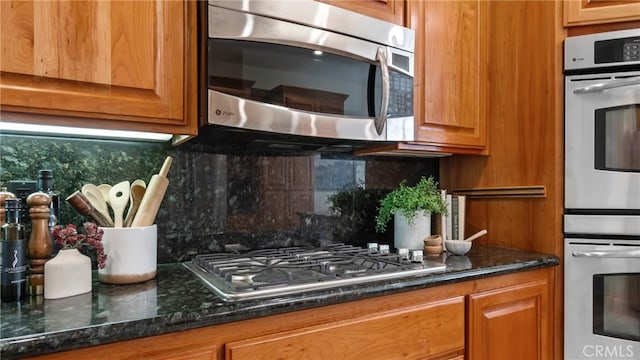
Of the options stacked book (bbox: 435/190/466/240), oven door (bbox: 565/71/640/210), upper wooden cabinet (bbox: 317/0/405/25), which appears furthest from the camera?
stacked book (bbox: 435/190/466/240)

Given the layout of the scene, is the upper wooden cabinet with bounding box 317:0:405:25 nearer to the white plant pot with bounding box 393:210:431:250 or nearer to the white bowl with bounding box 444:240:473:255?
the white plant pot with bounding box 393:210:431:250

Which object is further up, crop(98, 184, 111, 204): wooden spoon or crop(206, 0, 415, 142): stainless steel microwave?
crop(206, 0, 415, 142): stainless steel microwave

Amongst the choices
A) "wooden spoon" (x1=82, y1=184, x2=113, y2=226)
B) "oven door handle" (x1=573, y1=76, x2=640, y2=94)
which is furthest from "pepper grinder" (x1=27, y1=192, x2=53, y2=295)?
"oven door handle" (x1=573, y1=76, x2=640, y2=94)

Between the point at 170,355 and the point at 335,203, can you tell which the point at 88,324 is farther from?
the point at 335,203

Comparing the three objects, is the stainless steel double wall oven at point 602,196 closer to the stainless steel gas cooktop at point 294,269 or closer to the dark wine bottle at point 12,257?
the stainless steel gas cooktop at point 294,269

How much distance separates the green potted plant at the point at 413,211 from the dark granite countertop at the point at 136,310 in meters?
0.47

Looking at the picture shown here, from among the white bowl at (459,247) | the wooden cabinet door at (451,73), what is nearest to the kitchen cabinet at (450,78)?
the wooden cabinet door at (451,73)

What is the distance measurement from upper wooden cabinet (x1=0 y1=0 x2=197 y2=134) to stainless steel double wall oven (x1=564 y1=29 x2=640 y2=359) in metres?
1.43

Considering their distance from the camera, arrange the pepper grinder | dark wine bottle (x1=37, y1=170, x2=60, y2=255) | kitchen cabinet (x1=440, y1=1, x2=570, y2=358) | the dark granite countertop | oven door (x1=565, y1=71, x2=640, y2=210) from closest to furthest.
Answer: the dark granite countertop
the pepper grinder
dark wine bottle (x1=37, y1=170, x2=60, y2=255)
oven door (x1=565, y1=71, x2=640, y2=210)
kitchen cabinet (x1=440, y1=1, x2=570, y2=358)

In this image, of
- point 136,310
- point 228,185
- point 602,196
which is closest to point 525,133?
point 602,196

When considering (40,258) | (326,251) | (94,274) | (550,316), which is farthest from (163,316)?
(550,316)

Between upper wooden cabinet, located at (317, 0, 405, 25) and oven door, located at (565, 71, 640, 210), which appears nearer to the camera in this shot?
upper wooden cabinet, located at (317, 0, 405, 25)

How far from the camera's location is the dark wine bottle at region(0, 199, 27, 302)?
882 millimetres

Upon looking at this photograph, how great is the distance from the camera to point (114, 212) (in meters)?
1.16
